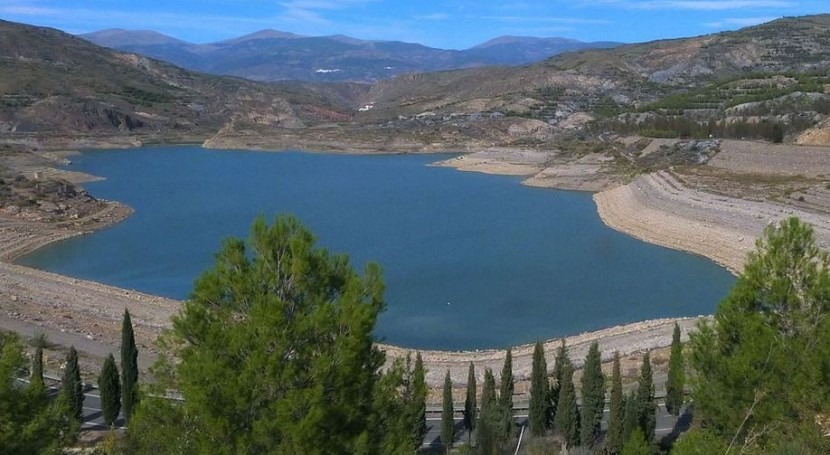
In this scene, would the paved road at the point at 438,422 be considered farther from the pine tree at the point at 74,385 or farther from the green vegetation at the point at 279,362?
the green vegetation at the point at 279,362

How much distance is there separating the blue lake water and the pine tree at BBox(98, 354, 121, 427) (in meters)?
3.09

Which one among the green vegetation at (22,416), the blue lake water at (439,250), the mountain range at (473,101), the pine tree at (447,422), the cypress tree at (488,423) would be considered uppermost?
the mountain range at (473,101)

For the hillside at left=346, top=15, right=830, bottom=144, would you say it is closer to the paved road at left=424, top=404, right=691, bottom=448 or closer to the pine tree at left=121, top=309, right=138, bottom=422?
the paved road at left=424, top=404, right=691, bottom=448

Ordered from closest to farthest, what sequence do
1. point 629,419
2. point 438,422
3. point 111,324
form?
point 629,419
point 438,422
point 111,324

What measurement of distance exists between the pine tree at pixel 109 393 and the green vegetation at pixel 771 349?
5.48 meters

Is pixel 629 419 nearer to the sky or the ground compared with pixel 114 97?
nearer to the ground

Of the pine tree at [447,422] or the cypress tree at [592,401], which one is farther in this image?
the pine tree at [447,422]

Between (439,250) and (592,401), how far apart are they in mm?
12864

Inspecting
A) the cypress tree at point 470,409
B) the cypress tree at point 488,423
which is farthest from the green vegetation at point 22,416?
the cypress tree at point 470,409

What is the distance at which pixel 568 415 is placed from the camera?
763 cm

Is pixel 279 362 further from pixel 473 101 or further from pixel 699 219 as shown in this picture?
pixel 473 101

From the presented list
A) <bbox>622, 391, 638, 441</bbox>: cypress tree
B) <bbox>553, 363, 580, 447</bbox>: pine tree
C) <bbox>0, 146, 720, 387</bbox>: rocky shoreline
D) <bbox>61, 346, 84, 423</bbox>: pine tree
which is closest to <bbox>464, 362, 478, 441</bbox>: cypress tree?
<bbox>553, 363, 580, 447</bbox>: pine tree

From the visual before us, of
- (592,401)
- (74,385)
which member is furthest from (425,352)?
(74,385)

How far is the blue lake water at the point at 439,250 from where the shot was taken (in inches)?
579
